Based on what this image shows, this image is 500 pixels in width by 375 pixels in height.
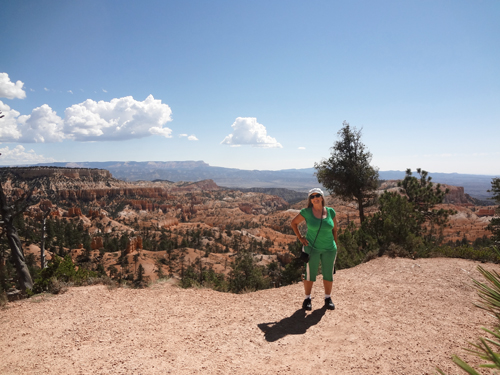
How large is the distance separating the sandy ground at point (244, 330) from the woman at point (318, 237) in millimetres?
721

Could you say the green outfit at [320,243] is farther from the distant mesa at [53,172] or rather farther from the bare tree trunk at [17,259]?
the distant mesa at [53,172]

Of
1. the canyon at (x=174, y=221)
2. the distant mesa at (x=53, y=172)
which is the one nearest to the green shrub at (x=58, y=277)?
the canyon at (x=174, y=221)

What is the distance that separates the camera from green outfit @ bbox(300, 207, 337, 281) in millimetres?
5245

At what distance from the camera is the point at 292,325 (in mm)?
4949

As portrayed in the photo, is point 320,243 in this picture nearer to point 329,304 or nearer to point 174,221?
point 329,304

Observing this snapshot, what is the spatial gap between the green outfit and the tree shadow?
2.28ft

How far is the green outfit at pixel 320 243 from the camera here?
5.24 m

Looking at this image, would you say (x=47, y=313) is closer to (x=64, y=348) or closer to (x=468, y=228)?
(x=64, y=348)

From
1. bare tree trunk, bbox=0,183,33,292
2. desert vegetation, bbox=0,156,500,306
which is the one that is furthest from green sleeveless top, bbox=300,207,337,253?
bare tree trunk, bbox=0,183,33,292

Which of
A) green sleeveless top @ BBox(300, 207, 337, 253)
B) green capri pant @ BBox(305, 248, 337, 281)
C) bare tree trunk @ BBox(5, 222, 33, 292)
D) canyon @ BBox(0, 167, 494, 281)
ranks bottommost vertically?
canyon @ BBox(0, 167, 494, 281)

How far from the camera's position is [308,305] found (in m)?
5.49

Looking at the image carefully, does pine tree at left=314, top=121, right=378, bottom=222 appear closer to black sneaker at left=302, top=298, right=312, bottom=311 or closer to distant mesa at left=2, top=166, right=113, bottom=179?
black sneaker at left=302, top=298, right=312, bottom=311

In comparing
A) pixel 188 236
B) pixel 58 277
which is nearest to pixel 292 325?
pixel 58 277

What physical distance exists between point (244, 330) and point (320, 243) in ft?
7.12
